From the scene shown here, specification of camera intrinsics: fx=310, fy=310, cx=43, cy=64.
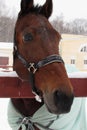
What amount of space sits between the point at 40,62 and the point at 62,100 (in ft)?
0.84

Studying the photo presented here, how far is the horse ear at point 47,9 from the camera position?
5.95 feet

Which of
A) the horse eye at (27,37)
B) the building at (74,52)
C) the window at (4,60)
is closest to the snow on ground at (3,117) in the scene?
the horse eye at (27,37)

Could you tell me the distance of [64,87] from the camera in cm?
135

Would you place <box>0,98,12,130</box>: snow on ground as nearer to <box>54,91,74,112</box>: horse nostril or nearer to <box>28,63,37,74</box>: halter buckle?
<box>28,63,37,74</box>: halter buckle

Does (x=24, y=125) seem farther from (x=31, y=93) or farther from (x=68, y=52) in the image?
(x=68, y=52)

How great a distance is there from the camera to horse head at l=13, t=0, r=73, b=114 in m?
1.37

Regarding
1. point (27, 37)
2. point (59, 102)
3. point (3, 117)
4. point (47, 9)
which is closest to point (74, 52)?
point (3, 117)

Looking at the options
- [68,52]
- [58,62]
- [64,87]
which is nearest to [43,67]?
[58,62]

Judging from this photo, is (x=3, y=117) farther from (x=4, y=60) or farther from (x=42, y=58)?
(x=4, y=60)

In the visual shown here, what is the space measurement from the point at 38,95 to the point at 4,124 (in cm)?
253

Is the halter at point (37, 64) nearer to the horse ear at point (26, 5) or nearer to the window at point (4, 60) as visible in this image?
the horse ear at point (26, 5)

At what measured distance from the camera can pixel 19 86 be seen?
154 centimetres

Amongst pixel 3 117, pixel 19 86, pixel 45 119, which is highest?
pixel 19 86

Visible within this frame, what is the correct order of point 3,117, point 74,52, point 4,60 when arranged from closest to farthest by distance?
point 3,117
point 4,60
point 74,52
